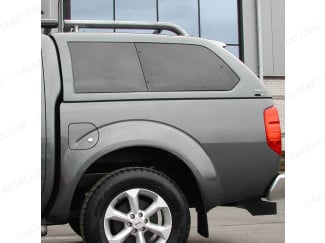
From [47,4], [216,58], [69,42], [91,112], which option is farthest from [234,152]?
[47,4]

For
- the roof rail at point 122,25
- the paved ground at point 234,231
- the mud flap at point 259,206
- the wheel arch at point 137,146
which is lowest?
the paved ground at point 234,231

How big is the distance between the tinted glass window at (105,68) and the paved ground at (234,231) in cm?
239

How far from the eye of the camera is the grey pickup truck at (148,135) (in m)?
4.14

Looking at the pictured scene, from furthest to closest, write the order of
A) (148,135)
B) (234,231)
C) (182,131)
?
(234,231) < (182,131) < (148,135)

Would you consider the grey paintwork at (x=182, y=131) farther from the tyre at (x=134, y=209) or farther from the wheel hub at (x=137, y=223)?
the wheel hub at (x=137, y=223)

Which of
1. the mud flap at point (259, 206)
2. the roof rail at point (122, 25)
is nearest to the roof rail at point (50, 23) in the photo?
the roof rail at point (122, 25)

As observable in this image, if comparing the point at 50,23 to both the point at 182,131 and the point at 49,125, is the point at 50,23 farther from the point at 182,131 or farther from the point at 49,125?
the point at 182,131

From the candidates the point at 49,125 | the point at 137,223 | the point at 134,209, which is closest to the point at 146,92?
the point at 49,125

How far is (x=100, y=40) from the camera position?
4586mm

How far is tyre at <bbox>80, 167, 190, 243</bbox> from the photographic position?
4.07 metres

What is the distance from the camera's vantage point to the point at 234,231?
6758mm

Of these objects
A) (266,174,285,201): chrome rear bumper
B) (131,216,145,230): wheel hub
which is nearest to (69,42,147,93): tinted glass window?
(131,216,145,230): wheel hub

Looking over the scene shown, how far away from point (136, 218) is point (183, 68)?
53.6 inches
